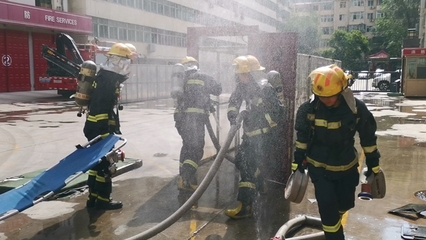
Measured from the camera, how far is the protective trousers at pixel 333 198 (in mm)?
3266

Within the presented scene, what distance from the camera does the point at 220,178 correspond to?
6137 mm

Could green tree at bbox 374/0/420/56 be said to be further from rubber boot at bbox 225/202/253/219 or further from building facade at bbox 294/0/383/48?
rubber boot at bbox 225/202/253/219

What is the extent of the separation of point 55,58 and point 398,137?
1480cm

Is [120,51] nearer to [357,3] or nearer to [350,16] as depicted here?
[357,3]

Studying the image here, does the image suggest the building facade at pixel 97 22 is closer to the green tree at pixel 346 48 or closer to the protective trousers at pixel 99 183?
the protective trousers at pixel 99 183

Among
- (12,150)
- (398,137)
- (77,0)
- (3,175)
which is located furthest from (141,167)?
(77,0)

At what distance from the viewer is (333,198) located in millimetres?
3271

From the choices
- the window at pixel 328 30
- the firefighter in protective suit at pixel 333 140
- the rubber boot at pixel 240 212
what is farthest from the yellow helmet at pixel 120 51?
the window at pixel 328 30

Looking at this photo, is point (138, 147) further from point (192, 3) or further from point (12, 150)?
point (192, 3)

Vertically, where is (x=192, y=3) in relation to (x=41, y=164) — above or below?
above

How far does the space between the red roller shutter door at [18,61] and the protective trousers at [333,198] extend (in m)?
22.3

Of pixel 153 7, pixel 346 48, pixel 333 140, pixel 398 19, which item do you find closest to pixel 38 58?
pixel 153 7

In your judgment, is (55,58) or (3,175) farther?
(55,58)

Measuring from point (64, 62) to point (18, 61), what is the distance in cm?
602
